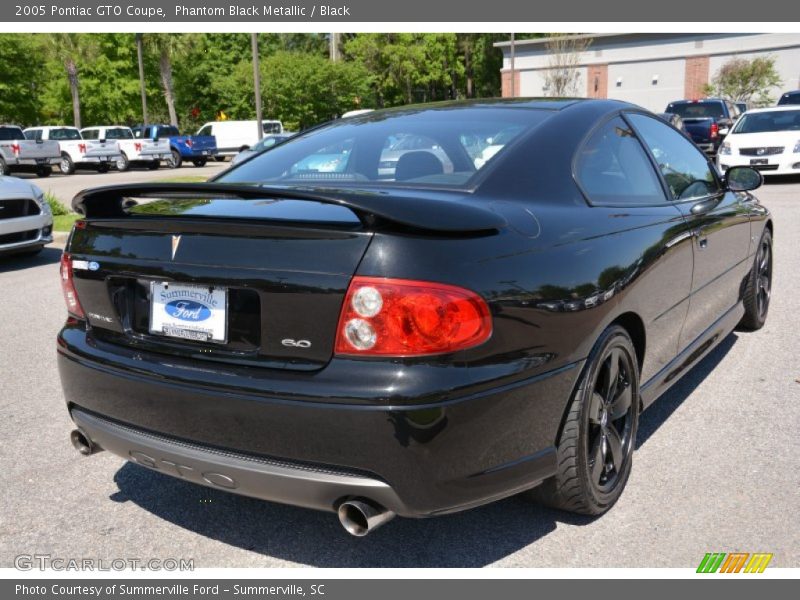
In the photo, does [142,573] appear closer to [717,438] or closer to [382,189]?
[382,189]

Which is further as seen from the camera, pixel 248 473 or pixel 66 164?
pixel 66 164

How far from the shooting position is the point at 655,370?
3570 millimetres

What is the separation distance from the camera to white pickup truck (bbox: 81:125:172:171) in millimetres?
31375

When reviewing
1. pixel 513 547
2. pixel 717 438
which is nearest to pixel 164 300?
pixel 513 547

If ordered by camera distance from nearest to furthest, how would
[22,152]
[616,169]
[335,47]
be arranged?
1. [616,169]
2. [22,152]
3. [335,47]

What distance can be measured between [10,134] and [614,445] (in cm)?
2836

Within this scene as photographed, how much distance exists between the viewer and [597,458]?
3027mm

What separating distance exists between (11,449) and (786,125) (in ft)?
55.9

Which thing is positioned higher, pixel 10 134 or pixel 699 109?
pixel 699 109

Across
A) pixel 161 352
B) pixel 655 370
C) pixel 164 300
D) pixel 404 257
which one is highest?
pixel 404 257

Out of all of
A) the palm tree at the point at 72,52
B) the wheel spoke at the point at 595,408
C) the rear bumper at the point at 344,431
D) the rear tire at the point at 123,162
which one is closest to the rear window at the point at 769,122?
the wheel spoke at the point at 595,408

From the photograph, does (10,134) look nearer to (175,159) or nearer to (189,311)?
(175,159)

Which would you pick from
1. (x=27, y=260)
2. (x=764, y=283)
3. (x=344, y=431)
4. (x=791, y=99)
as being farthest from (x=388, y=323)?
(x=791, y=99)

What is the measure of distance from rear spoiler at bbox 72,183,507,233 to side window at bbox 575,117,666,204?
0.82 m
